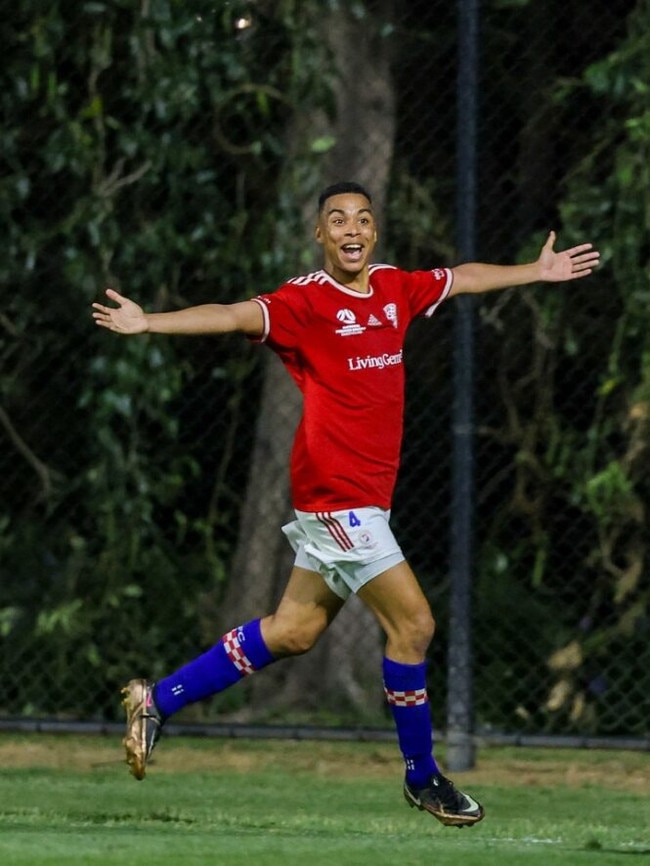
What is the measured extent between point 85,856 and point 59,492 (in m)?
3.74

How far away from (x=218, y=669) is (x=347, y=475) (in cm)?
76

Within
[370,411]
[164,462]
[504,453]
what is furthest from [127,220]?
[370,411]

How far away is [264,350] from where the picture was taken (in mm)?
8531

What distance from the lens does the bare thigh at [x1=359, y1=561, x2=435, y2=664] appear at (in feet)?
19.4

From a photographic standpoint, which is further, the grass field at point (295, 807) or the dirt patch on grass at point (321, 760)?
the dirt patch on grass at point (321, 760)

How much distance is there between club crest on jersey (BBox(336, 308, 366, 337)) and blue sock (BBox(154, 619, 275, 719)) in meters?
0.94

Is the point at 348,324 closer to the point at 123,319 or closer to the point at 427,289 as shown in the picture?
the point at 427,289

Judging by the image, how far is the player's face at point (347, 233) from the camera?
604 cm

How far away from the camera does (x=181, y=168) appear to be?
8086 mm

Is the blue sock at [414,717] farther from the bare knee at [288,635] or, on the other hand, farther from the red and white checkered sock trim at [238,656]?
the red and white checkered sock trim at [238,656]

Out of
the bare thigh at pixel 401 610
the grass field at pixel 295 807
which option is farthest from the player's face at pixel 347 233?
the grass field at pixel 295 807

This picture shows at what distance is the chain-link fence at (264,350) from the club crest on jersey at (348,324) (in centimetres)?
188

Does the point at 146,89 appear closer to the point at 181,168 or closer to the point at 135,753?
the point at 181,168

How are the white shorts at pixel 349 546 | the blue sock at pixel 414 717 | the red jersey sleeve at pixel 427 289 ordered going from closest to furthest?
the white shorts at pixel 349 546
the blue sock at pixel 414 717
the red jersey sleeve at pixel 427 289
